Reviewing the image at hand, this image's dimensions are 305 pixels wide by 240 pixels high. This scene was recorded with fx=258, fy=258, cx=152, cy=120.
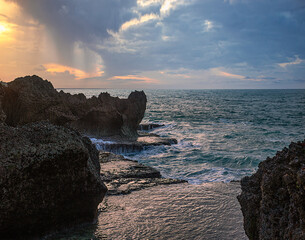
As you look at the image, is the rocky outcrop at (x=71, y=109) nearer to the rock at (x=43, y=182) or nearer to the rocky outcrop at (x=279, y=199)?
the rock at (x=43, y=182)

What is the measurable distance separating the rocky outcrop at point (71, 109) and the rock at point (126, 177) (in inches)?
100

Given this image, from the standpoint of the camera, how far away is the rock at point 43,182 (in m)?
4.35

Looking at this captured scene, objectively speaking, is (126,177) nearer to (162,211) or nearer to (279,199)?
(162,211)

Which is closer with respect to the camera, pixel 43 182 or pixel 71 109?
pixel 43 182

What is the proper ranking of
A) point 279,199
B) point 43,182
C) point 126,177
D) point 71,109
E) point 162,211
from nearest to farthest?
point 279,199 → point 43,182 → point 162,211 → point 126,177 → point 71,109

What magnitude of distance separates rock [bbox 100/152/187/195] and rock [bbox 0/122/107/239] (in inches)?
96.7

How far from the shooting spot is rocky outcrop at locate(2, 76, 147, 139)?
9312 mm

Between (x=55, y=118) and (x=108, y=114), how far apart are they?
11.0 m

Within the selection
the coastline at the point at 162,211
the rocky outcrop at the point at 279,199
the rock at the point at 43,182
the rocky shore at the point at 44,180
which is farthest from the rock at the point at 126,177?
the rocky outcrop at the point at 279,199

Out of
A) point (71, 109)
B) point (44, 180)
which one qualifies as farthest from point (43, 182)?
point (71, 109)

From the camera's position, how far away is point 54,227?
506 cm

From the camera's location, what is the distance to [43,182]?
4.71 metres

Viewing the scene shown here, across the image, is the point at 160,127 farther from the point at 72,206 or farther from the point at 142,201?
the point at 72,206

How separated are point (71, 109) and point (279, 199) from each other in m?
17.6
